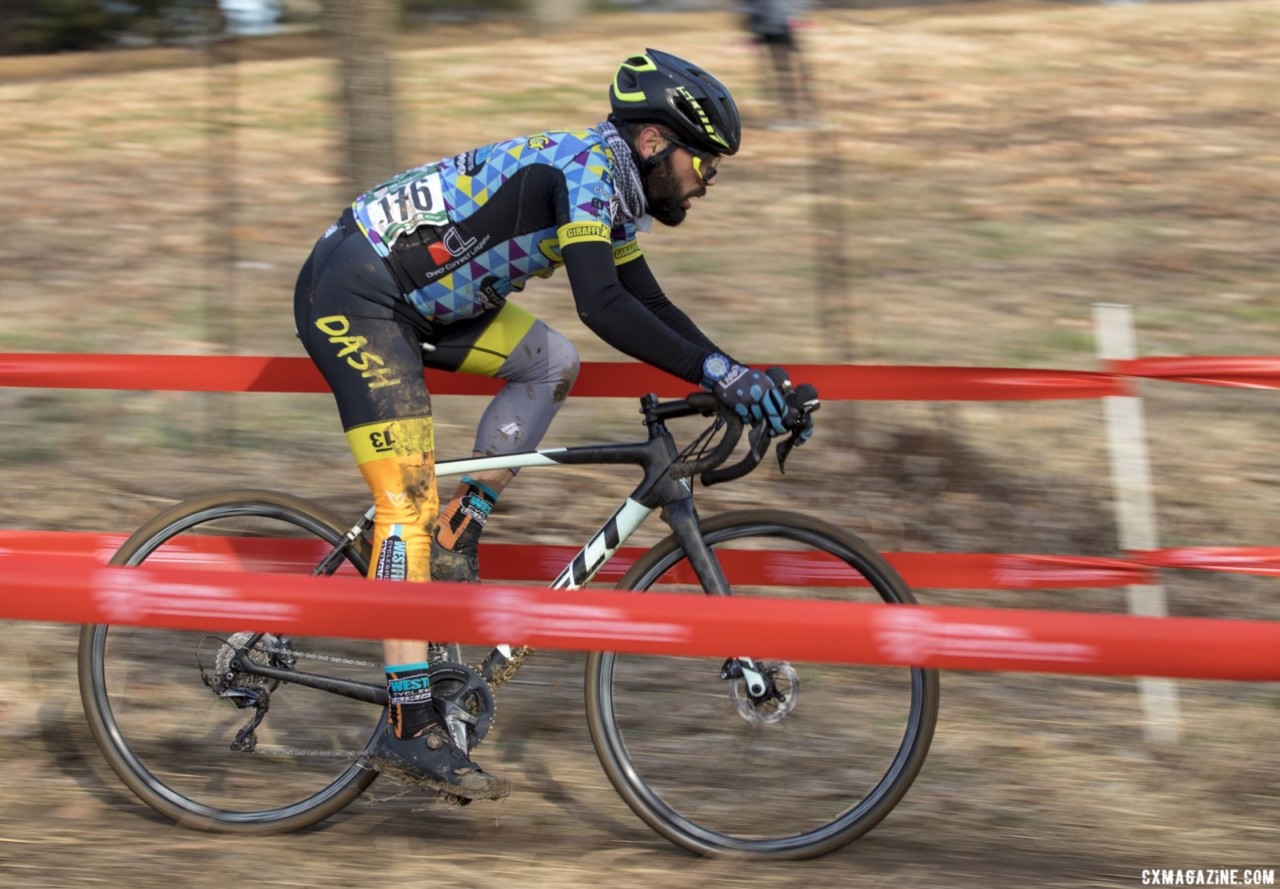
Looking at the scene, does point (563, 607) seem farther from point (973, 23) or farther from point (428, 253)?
point (973, 23)

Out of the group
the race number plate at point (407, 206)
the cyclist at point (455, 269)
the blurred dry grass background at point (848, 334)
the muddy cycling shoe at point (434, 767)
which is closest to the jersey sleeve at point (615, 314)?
the cyclist at point (455, 269)

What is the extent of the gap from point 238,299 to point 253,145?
365 cm

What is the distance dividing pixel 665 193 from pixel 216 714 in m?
2.14

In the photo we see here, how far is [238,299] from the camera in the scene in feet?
27.8

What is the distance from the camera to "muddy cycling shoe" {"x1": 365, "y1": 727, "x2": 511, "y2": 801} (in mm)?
3908

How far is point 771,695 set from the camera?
13.2 ft

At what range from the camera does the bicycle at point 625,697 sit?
398 centimetres

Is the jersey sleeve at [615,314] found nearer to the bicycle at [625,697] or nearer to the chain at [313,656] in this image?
the bicycle at [625,697]

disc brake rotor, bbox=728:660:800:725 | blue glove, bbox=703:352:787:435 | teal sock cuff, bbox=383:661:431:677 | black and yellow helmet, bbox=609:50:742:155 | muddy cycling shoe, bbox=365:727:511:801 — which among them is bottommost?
muddy cycling shoe, bbox=365:727:511:801

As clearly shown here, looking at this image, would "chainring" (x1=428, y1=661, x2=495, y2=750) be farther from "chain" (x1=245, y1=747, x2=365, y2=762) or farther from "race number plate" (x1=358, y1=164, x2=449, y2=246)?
"race number plate" (x1=358, y1=164, x2=449, y2=246)

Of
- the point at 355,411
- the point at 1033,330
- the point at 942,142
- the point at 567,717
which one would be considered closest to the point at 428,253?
the point at 355,411

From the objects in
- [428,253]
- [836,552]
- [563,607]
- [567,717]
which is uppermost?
[428,253]

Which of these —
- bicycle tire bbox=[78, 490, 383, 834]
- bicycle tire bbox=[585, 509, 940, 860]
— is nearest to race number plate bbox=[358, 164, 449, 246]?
bicycle tire bbox=[78, 490, 383, 834]

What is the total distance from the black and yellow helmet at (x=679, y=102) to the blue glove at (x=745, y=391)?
620 millimetres
